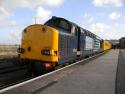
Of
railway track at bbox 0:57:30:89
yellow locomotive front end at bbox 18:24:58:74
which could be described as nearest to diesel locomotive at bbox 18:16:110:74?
yellow locomotive front end at bbox 18:24:58:74

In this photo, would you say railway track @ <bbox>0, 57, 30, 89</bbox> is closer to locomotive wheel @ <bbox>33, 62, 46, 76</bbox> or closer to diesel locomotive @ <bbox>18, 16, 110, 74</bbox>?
locomotive wheel @ <bbox>33, 62, 46, 76</bbox>

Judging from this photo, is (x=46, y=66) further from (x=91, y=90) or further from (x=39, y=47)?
(x=91, y=90)

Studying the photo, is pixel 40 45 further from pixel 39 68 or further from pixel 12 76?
pixel 12 76

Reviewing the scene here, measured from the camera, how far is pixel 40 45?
1406cm

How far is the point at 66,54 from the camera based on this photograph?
1631cm

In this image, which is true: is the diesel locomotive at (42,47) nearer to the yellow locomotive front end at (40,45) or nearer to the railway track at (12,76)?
the yellow locomotive front end at (40,45)

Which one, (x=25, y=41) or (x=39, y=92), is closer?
(x=39, y=92)

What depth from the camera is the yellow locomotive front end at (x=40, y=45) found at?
13.7m

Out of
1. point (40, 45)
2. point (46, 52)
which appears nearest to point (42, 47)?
point (40, 45)

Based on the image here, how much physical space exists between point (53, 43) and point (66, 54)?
2725 millimetres

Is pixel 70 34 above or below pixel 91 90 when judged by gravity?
above

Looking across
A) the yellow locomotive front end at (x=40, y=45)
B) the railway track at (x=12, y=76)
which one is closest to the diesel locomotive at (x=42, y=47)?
the yellow locomotive front end at (x=40, y=45)

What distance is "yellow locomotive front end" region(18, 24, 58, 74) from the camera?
13.7 meters

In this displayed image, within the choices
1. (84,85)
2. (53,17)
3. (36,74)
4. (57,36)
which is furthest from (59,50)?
(84,85)
